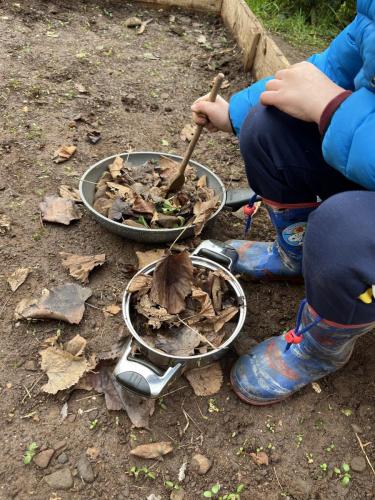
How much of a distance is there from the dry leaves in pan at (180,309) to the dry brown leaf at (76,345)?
0.19 metres

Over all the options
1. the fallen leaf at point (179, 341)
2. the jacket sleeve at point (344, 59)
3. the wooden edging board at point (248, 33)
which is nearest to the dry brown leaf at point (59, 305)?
the fallen leaf at point (179, 341)

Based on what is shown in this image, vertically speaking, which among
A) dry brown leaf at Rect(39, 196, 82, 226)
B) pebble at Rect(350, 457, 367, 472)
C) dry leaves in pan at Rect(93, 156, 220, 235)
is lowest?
dry brown leaf at Rect(39, 196, 82, 226)

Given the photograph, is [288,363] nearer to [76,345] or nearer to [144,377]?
[144,377]

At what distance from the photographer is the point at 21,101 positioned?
248cm

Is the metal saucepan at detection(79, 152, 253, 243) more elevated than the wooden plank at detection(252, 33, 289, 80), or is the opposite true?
the wooden plank at detection(252, 33, 289, 80)

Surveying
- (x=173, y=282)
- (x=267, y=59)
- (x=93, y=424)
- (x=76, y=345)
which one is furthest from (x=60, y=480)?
(x=267, y=59)

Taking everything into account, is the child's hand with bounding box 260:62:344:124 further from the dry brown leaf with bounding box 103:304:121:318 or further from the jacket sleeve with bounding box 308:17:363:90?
the dry brown leaf with bounding box 103:304:121:318

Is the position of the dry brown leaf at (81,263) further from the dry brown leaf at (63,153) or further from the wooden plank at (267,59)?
the wooden plank at (267,59)

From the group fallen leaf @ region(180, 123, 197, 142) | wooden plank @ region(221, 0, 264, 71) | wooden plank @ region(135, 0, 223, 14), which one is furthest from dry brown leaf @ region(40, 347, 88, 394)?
wooden plank @ region(135, 0, 223, 14)

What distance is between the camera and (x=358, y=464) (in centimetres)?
134

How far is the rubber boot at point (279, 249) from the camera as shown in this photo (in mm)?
1526

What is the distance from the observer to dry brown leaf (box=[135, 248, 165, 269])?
176 cm

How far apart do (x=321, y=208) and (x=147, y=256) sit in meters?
0.81

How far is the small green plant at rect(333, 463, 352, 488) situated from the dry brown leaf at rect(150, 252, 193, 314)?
62cm
